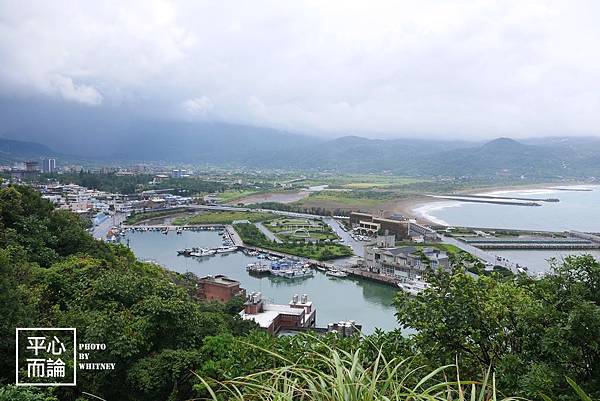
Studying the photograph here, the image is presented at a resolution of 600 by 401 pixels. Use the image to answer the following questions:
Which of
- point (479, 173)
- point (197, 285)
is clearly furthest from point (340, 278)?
point (479, 173)

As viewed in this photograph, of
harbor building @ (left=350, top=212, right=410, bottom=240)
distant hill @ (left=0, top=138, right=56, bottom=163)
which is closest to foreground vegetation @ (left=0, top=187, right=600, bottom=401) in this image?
harbor building @ (left=350, top=212, right=410, bottom=240)

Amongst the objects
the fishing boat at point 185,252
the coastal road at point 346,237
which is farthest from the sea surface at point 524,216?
the fishing boat at point 185,252

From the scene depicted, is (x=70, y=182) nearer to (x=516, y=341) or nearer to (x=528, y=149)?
(x=516, y=341)

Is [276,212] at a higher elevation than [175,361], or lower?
A: lower

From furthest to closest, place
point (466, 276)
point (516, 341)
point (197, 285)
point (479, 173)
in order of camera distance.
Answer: point (479, 173) → point (197, 285) → point (466, 276) → point (516, 341)

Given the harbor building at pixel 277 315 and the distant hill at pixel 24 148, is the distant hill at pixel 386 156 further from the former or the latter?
the harbor building at pixel 277 315

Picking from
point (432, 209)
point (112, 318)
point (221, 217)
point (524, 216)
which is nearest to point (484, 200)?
point (432, 209)
